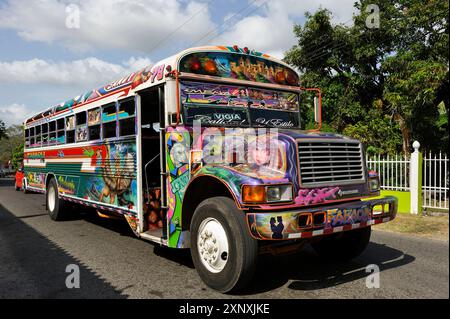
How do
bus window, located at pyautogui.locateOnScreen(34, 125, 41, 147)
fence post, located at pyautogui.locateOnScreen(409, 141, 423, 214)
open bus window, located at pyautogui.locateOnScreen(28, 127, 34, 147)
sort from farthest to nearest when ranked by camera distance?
open bus window, located at pyautogui.locateOnScreen(28, 127, 34, 147) < bus window, located at pyautogui.locateOnScreen(34, 125, 41, 147) < fence post, located at pyautogui.locateOnScreen(409, 141, 423, 214)

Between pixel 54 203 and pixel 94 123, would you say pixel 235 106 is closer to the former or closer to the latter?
pixel 94 123

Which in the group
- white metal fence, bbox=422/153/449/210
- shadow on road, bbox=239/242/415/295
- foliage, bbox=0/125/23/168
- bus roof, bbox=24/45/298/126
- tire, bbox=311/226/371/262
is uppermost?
foliage, bbox=0/125/23/168

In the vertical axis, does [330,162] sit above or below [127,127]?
below

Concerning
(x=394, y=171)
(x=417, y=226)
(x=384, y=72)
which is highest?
(x=384, y=72)

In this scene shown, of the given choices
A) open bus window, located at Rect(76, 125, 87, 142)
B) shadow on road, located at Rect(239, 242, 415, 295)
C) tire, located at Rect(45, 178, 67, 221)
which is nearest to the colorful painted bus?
shadow on road, located at Rect(239, 242, 415, 295)

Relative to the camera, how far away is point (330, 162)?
4070mm

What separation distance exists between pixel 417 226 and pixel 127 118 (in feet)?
20.0

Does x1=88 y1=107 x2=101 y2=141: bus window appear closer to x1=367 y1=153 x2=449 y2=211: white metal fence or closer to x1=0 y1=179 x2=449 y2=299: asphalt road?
x1=0 y1=179 x2=449 y2=299: asphalt road

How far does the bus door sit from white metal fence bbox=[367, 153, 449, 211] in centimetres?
677

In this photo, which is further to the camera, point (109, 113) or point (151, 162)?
point (109, 113)

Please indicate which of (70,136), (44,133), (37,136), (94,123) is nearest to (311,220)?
(94,123)

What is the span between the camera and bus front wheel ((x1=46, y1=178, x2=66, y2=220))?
8.66 meters

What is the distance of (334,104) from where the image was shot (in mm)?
15367
